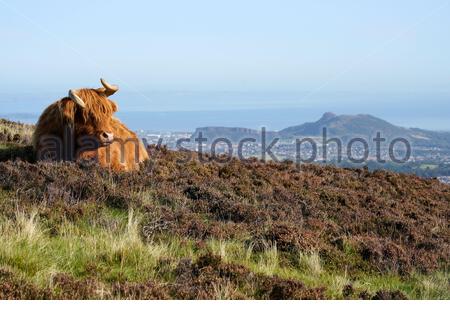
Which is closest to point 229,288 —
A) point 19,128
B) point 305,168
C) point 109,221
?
point 109,221

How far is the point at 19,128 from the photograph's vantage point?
20.2 metres

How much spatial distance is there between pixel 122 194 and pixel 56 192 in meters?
1.04

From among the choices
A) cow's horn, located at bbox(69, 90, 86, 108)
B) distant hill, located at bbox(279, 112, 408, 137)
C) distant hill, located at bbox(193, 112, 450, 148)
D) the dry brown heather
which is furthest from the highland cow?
distant hill, located at bbox(279, 112, 408, 137)

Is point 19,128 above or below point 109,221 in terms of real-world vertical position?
above

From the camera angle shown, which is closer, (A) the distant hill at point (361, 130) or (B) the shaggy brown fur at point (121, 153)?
(B) the shaggy brown fur at point (121, 153)

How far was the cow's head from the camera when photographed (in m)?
13.6

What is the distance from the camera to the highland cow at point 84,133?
1352 centimetres

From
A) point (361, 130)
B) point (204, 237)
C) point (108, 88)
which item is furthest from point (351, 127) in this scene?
point (204, 237)

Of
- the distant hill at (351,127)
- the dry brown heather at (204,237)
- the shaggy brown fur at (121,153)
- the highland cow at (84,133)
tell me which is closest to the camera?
the dry brown heather at (204,237)

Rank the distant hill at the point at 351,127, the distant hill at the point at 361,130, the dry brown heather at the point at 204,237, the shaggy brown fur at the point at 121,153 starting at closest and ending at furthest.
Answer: the dry brown heather at the point at 204,237 → the shaggy brown fur at the point at 121,153 → the distant hill at the point at 361,130 → the distant hill at the point at 351,127

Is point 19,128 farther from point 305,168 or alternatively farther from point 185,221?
point 185,221

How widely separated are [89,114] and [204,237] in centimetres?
585

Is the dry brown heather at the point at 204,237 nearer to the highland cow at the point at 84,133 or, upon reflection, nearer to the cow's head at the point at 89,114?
the highland cow at the point at 84,133

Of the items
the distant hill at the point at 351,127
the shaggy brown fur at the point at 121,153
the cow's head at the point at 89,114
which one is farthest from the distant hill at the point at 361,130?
the cow's head at the point at 89,114
